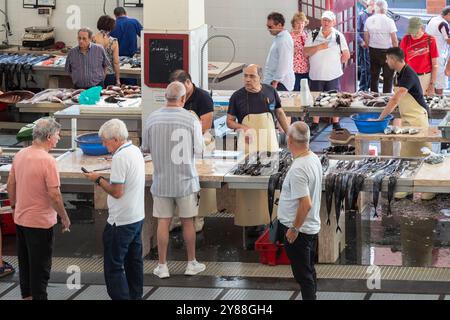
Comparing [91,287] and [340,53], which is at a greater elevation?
[340,53]

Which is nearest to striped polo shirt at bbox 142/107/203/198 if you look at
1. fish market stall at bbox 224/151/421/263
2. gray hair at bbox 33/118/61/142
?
fish market stall at bbox 224/151/421/263

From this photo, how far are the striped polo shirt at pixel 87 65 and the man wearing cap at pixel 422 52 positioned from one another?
13.3 feet

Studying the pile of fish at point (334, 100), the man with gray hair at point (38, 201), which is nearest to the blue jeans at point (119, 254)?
the man with gray hair at point (38, 201)

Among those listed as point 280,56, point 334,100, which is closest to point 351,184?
point 334,100

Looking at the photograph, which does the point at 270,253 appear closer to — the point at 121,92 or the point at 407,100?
the point at 407,100

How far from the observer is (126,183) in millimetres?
9094

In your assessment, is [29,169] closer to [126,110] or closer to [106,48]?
[126,110]

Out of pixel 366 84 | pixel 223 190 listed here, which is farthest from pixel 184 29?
pixel 366 84

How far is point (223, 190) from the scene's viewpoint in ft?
39.9

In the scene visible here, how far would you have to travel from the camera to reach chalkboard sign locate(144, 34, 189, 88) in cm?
1173

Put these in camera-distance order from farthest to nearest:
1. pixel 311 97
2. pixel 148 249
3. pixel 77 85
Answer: pixel 77 85
pixel 311 97
pixel 148 249

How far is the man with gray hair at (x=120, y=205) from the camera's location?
905cm

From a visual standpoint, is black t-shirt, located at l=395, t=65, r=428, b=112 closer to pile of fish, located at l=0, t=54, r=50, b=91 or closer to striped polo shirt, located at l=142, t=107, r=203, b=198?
striped polo shirt, located at l=142, t=107, r=203, b=198

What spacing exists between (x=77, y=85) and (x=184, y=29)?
3951 millimetres
